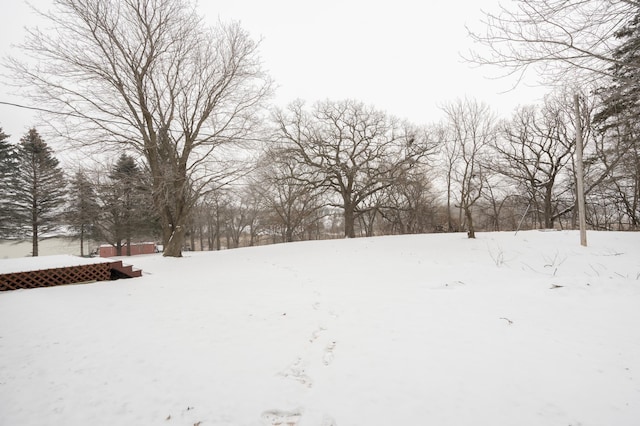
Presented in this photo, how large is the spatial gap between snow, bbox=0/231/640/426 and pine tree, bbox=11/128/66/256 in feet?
85.1

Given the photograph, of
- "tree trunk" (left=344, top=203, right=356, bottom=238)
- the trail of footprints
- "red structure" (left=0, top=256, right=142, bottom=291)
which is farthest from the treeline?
the trail of footprints

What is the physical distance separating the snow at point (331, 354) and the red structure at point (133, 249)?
33.6 metres

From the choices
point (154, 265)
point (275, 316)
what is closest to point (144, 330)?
point (275, 316)

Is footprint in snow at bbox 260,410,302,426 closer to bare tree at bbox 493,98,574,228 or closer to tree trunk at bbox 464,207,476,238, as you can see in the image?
tree trunk at bbox 464,207,476,238

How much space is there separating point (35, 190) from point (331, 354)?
104 feet

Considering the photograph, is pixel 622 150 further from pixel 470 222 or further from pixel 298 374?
pixel 298 374

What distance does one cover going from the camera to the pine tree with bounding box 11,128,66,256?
2227cm

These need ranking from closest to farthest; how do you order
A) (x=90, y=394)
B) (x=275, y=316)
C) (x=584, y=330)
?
(x=90, y=394) < (x=584, y=330) < (x=275, y=316)

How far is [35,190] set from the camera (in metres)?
22.4

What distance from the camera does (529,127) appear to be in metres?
24.2

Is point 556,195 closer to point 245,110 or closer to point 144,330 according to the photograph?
point 245,110

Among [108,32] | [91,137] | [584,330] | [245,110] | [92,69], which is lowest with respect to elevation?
[584,330]

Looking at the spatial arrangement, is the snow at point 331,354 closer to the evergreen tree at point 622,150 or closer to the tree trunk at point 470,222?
the tree trunk at point 470,222

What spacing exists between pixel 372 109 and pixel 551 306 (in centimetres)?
1813
